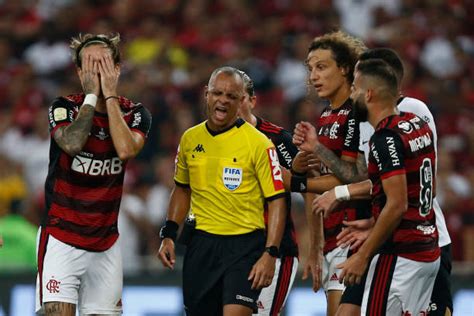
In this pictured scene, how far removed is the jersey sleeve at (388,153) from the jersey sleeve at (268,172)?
3.13ft

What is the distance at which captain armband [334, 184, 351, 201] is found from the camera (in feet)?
25.4

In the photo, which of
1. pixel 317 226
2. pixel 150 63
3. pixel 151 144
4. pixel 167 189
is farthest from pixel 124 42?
pixel 317 226

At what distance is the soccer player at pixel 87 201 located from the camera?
790 cm

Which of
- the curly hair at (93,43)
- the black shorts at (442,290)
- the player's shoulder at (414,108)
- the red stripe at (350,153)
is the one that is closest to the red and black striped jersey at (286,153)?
the red stripe at (350,153)

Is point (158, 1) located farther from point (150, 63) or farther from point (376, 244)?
point (376, 244)

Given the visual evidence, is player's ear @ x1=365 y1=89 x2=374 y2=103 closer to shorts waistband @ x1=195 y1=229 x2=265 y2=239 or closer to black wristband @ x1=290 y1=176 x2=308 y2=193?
black wristband @ x1=290 y1=176 x2=308 y2=193

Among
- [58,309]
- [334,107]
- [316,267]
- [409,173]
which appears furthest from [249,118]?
[58,309]

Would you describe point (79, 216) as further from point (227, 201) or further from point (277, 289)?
point (277, 289)

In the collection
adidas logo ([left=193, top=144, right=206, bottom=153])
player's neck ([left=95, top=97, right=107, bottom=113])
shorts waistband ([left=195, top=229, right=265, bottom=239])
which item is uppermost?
player's neck ([left=95, top=97, right=107, bottom=113])

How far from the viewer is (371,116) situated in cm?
758

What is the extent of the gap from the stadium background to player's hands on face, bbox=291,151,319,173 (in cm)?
365

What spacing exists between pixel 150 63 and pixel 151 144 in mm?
1889

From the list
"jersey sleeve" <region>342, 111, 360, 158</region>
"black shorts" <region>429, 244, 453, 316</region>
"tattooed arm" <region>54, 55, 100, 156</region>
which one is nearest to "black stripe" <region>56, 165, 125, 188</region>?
"tattooed arm" <region>54, 55, 100, 156</region>

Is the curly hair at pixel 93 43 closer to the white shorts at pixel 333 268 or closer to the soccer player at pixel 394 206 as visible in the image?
the soccer player at pixel 394 206
